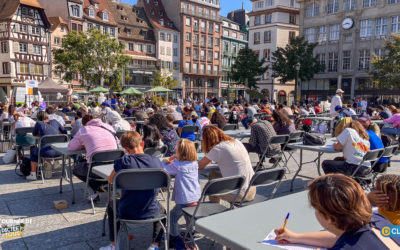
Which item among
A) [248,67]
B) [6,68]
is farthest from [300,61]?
[6,68]

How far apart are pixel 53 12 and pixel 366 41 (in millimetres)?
43701

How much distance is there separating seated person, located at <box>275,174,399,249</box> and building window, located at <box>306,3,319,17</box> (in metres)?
51.4

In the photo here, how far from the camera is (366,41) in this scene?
43.1 meters

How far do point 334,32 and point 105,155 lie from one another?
1878 inches

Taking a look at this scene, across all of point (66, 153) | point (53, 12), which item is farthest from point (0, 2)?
point (66, 153)

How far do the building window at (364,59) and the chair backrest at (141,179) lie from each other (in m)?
46.4

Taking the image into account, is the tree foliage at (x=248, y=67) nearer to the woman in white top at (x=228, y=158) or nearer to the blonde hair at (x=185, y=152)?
the woman in white top at (x=228, y=158)

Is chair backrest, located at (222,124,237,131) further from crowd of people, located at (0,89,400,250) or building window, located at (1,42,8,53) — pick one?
building window, located at (1,42,8,53)

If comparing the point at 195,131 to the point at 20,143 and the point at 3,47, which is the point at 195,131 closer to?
the point at 20,143

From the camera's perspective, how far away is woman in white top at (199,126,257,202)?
4.14 m

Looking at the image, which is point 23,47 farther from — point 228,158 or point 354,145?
point 354,145

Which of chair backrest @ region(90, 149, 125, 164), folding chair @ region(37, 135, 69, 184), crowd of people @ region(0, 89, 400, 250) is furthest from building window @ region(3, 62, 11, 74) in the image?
chair backrest @ region(90, 149, 125, 164)

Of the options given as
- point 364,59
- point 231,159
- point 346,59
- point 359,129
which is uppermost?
point 346,59

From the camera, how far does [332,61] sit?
1847 inches
